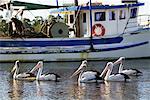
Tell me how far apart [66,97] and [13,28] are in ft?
66.2

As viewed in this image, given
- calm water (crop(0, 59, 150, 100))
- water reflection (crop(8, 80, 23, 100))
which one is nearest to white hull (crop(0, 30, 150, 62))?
calm water (crop(0, 59, 150, 100))

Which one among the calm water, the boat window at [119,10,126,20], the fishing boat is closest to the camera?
the calm water

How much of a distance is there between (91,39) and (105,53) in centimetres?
155

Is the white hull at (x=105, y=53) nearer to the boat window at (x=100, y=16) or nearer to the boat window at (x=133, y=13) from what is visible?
the boat window at (x=133, y=13)

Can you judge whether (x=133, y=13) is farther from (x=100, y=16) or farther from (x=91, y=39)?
(x=91, y=39)

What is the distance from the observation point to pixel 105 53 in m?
44.5

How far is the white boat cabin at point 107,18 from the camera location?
147 feet

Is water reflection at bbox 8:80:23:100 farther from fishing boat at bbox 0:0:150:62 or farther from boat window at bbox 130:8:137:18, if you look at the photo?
boat window at bbox 130:8:137:18

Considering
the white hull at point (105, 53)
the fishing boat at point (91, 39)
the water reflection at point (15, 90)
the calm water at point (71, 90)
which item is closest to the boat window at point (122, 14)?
the fishing boat at point (91, 39)

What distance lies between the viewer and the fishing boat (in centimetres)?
4378

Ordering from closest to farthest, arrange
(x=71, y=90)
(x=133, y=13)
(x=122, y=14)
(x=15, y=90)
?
(x=71, y=90)
(x=15, y=90)
(x=122, y=14)
(x=133, y=13)

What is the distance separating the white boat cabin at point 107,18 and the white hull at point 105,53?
74 centimetres

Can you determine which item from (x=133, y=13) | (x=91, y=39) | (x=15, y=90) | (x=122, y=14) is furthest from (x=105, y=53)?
(x=15, y=90)

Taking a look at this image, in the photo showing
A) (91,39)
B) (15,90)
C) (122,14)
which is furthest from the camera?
(122,14)
